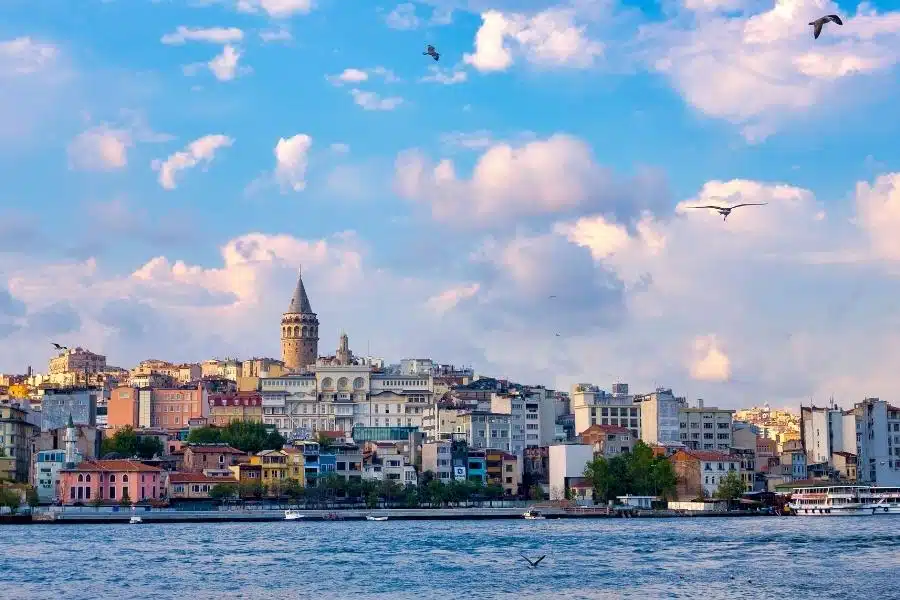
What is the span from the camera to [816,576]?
4281 cm

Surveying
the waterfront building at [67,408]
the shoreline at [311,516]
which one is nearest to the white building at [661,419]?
the shoreline at [311,516]

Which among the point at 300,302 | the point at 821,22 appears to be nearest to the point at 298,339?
the point at 300,302

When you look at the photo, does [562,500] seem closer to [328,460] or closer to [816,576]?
[328,460]

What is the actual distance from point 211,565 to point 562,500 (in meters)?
41.0

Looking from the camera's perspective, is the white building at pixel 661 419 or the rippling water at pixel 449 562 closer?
the rippling water at pixel 449 562

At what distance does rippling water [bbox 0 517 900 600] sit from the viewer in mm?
39938

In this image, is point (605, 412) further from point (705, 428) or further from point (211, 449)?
point (211, 449)

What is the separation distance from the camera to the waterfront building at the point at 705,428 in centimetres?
10162

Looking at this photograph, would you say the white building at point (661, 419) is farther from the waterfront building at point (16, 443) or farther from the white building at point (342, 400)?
the waterfront building at point (16, 443)

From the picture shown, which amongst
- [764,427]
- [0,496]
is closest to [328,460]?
[0,496]

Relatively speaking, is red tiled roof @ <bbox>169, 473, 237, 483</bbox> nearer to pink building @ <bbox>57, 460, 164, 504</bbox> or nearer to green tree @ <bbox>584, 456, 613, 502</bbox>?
pink building @ <bbox>57, 460, 164, 504</bbox>

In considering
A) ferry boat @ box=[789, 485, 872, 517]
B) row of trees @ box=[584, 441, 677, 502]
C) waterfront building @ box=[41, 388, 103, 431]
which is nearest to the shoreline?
ferry boat @ box=[789, 485, 872, 517]

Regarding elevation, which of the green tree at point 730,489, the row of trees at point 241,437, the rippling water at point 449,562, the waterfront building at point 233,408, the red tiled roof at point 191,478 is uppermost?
the waterfront building at point 233,408

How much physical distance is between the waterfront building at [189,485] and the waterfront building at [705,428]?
3074cm
